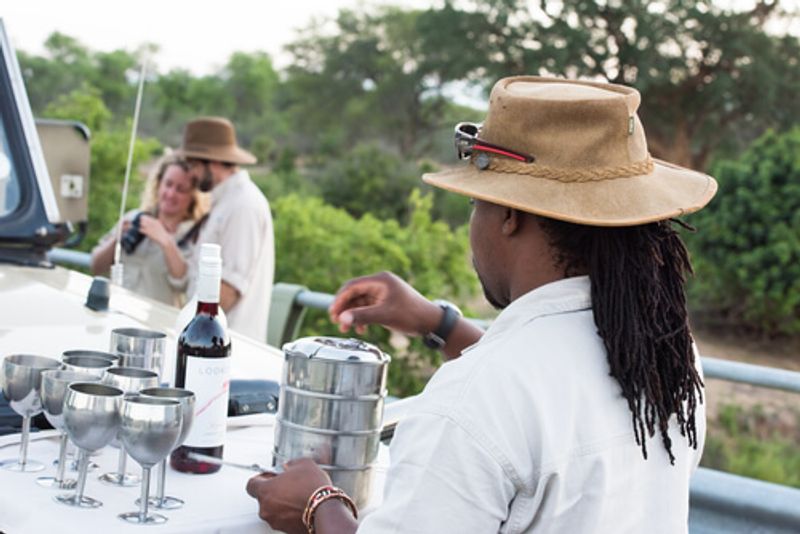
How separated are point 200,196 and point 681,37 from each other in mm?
19844

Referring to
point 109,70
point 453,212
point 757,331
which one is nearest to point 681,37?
point 453,212

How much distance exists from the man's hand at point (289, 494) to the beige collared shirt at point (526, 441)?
288 millimetres

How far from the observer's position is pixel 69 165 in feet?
13.2

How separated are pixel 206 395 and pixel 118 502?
0.92ft

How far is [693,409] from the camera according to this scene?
201 cm

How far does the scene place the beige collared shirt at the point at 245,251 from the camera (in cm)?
509

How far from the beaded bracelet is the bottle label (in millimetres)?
329

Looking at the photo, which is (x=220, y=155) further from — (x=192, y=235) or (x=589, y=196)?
(x=589, y=196)

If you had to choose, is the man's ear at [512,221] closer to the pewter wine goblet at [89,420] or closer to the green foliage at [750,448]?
the pewter wine goblet at [89,420]

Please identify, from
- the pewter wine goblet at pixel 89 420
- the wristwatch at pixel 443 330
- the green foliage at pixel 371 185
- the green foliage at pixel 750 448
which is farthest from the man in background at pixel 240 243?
the green foliage at pixel 371 185

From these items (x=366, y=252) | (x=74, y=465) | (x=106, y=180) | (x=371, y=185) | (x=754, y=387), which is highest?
(x=74, y=465)

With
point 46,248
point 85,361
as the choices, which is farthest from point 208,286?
point 46,248

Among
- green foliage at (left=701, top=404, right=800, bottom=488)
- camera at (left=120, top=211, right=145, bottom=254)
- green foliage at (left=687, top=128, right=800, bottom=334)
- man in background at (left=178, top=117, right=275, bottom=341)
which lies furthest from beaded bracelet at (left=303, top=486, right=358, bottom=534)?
green foliage at (left=687, top=128, right=800, bottom=334)

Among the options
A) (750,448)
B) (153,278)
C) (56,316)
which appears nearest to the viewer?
(56,316)
